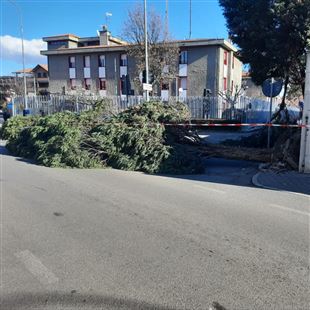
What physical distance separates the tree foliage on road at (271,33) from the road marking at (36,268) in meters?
12.6

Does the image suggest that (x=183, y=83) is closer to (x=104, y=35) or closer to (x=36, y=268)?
(x=104, y=35)

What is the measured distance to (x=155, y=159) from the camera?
9.46 metres

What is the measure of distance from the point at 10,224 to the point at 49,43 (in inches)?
2064

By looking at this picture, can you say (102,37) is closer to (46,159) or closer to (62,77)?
(62,77)

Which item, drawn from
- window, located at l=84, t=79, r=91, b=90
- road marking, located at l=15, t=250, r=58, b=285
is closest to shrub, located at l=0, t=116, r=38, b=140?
road marking, located at l=15, t=250, r=58, b=285

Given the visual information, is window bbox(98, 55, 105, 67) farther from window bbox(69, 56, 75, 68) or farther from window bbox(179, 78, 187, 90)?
window bbox(179, 78, 187, 90)

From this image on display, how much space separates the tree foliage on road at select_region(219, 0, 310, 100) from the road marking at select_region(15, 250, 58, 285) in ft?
41.4

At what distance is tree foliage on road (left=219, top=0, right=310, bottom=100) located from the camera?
1259cm

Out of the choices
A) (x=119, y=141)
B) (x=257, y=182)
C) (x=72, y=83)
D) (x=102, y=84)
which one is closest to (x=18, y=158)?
(x=119, y=141)

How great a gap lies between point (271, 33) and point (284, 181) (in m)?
7.88

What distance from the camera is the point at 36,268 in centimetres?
374

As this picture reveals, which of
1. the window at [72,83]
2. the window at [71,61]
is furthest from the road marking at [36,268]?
the window at [71,61]

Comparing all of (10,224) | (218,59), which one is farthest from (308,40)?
(218,59)

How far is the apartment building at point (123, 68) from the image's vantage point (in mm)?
34500
